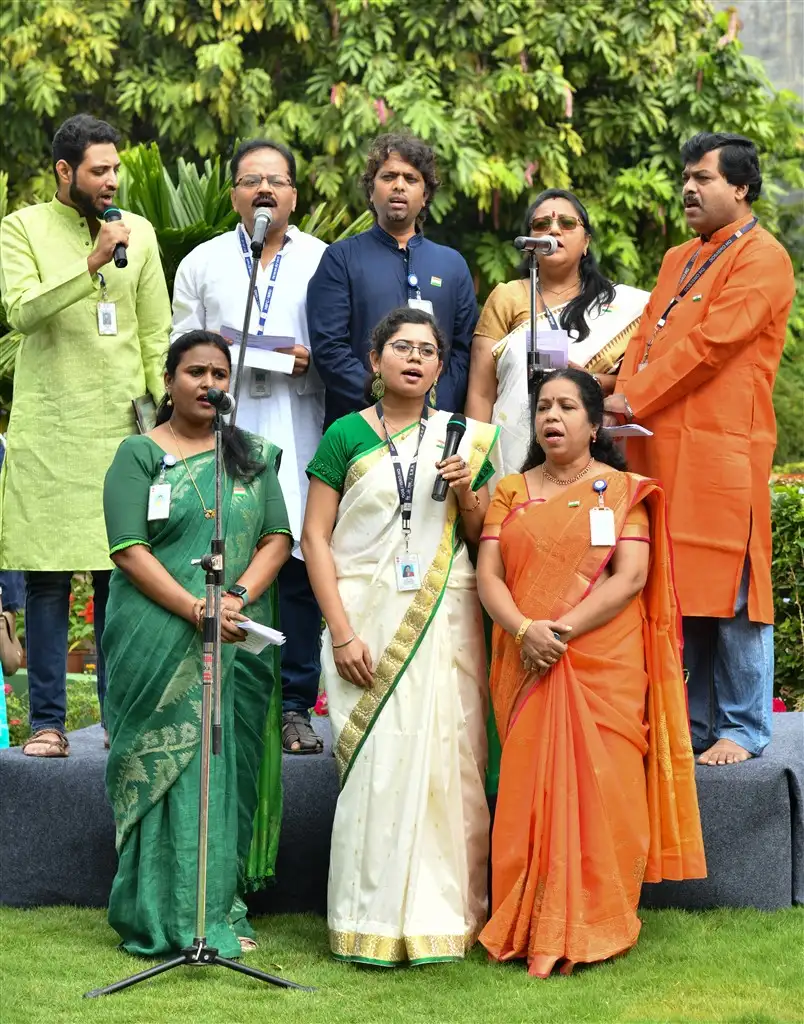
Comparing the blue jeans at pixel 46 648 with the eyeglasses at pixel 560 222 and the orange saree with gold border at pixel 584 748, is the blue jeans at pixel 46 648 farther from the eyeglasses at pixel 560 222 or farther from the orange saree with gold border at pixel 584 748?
the eyeglasses at pixel 560 222

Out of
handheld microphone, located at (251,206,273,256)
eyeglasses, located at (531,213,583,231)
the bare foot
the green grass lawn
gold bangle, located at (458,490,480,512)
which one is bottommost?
the green grass lawn

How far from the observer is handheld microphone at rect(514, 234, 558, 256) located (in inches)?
205

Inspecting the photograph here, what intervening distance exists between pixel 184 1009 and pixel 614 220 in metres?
9.01

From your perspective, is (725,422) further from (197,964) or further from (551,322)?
(197,964)

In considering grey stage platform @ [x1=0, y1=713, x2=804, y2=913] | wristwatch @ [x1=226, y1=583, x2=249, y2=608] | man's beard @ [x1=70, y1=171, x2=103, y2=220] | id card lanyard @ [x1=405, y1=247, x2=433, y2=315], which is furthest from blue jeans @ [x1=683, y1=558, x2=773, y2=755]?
man's beard @ [x1=70, y1=171, x2=103, y2=220]

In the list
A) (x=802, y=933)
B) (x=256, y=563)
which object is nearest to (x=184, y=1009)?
(x=256, y=563)

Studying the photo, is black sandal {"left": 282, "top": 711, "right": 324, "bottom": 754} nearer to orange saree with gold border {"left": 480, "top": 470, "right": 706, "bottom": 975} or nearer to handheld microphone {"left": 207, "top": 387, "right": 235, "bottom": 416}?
orange saree with gold border {"left": 480, "top": 470, "right": 706, "bottom": 975}

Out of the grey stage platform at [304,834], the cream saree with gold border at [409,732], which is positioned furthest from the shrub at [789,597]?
the cream saree with gold border at [409,732]

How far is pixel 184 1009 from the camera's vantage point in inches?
170

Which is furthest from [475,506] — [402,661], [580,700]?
[580,700]

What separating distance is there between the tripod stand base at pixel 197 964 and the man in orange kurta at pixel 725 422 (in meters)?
1.72

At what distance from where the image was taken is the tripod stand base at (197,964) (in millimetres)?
4449

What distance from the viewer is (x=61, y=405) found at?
18.6 feet

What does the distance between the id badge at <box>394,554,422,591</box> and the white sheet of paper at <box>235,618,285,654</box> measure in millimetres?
422
